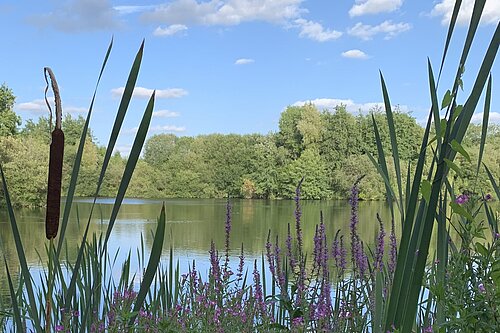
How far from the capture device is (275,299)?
84.7 inches

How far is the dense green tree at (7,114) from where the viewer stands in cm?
3206

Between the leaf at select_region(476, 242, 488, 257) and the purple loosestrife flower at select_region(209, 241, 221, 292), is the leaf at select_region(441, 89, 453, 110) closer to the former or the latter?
the leaf at select_region(476, 242, 488, 257)

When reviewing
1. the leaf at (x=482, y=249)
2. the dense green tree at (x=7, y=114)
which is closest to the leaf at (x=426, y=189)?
the leaf at (x=482, y=249)

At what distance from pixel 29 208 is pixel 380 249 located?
28.2m

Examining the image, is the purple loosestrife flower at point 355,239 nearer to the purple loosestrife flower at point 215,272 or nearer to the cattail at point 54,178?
the purple loosestrife flower at point 215,272

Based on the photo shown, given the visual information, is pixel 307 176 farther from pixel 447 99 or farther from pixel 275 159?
pixel 447 99

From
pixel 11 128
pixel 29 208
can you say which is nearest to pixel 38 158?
pixel 29 208

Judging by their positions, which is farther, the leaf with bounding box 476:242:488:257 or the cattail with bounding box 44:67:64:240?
the leaf with bounding box 476:242:488:257

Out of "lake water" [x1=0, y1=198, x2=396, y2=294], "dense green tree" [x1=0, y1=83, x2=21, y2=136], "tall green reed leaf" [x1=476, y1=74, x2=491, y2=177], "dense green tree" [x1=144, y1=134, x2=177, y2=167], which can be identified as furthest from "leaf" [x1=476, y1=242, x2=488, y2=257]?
"dense green tree" [x1=144, y1=134, x2=177, y2=167]

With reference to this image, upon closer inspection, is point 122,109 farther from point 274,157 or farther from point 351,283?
point 274,157

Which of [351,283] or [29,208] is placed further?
[29,208]

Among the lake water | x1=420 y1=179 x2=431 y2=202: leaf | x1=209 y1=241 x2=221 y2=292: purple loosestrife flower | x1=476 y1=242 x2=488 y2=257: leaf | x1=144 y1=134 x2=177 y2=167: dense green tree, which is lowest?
the lake water

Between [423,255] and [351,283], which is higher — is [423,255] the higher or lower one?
the higher one

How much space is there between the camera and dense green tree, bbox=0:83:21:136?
105ft
